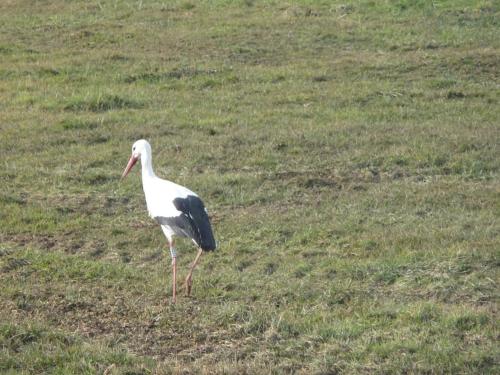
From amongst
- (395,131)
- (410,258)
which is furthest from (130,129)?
(410,258)

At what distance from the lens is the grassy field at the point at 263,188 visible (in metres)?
7.15

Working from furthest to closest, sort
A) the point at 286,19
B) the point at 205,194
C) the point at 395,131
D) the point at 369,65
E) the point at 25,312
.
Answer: the point at 286,19, the point at 369,65, the point at 395,131, the point at 205,194, the point at 25,312

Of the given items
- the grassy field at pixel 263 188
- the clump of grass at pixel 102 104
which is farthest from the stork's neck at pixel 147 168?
the clump of grass at pixel 102 104

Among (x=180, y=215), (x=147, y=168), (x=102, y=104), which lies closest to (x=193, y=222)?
(x=180, y=215)

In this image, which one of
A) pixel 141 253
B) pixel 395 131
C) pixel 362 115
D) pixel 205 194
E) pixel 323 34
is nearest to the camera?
pixel 141 253

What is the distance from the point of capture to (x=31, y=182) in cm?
1146

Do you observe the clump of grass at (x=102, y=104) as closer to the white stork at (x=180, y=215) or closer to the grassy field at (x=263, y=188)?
the grassy field at (x=263, y=188)

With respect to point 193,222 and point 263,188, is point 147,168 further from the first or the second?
point 263,188

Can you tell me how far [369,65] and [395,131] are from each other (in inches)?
143

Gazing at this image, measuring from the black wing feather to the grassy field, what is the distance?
0.47m

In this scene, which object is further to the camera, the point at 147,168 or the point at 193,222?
the point at 147,168

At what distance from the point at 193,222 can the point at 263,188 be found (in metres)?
2.93

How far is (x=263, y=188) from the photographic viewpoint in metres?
11.0

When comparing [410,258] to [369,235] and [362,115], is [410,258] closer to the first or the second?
[369,235]
